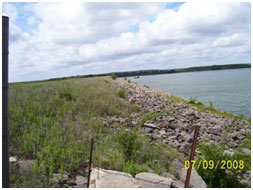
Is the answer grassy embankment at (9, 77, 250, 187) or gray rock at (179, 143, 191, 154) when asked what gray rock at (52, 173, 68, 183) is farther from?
gray rock at (179, 143, 191, 154)

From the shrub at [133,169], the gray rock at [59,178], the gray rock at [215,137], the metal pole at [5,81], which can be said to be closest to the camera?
the metal pole at [5,81]

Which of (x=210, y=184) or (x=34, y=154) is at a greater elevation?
(x=34, y=154)

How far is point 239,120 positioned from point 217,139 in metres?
5.49

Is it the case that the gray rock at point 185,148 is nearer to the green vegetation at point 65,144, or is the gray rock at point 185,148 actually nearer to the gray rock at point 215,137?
the green vegetation at point 65,144

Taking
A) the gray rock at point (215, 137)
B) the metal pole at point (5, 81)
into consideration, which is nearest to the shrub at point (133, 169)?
the metal pole at point (5, 81)

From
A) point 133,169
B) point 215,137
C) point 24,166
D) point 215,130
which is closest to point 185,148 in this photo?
point 215,137

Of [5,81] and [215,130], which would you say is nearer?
[5,81]

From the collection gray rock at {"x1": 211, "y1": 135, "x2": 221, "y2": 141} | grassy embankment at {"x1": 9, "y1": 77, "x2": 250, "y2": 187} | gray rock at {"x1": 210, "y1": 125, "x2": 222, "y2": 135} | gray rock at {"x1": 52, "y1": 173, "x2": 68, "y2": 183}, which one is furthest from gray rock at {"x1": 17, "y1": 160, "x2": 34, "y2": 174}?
gray rock at {"x1": 210, "y1": 125, "x2": 222, "y2": 135}

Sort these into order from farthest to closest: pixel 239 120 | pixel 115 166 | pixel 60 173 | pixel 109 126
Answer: pixel 239 120
pixel 109 126
pixel 115 166
pixel 60 173

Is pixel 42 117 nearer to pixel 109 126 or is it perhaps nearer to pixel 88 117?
pixel 88 117

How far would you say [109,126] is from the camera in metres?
8.44

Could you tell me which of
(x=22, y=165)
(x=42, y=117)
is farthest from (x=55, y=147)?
(x=42, y=117)

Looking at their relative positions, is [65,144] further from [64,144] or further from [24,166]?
[24,166]

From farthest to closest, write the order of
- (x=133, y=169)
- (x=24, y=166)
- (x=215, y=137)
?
(x=215, y=137)
(x=133, y=169)
(x=24, y=166)
